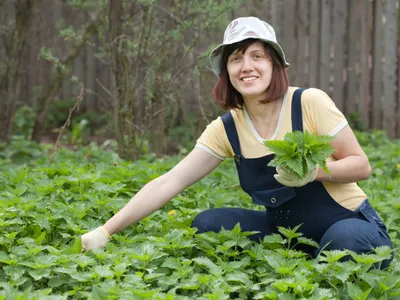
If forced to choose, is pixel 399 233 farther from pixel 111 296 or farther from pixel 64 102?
pixel 64 102

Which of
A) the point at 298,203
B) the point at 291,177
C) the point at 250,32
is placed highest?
the point at 250,32

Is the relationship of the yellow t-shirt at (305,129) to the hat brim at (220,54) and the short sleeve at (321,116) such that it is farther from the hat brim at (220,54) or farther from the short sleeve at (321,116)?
the hat brim at (220,54)

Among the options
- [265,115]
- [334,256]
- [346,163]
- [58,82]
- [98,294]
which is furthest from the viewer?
[58,82]

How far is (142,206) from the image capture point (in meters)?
3.66

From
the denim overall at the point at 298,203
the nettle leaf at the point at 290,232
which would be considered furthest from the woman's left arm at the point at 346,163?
the nettle leaf at the point at 290,232

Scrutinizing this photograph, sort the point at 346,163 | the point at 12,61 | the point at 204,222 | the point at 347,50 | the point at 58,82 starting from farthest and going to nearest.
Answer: the point at 347,50 < the point at 58,82 < the point at 12,61 < the point at 204,222 < the point at 346,163

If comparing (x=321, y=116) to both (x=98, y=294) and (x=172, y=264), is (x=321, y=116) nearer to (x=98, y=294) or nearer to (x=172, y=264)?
(x=172, y=264)

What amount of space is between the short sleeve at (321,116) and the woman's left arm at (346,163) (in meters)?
0.04

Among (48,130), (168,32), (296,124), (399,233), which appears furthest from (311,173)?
(48,130)

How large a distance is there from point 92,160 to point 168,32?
3.76ft

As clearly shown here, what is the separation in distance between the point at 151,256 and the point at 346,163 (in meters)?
0.95

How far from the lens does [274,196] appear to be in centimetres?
356

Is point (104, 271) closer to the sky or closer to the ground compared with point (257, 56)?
closer to the ground

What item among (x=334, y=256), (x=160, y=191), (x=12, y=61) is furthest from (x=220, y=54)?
(x=12, y=61)
